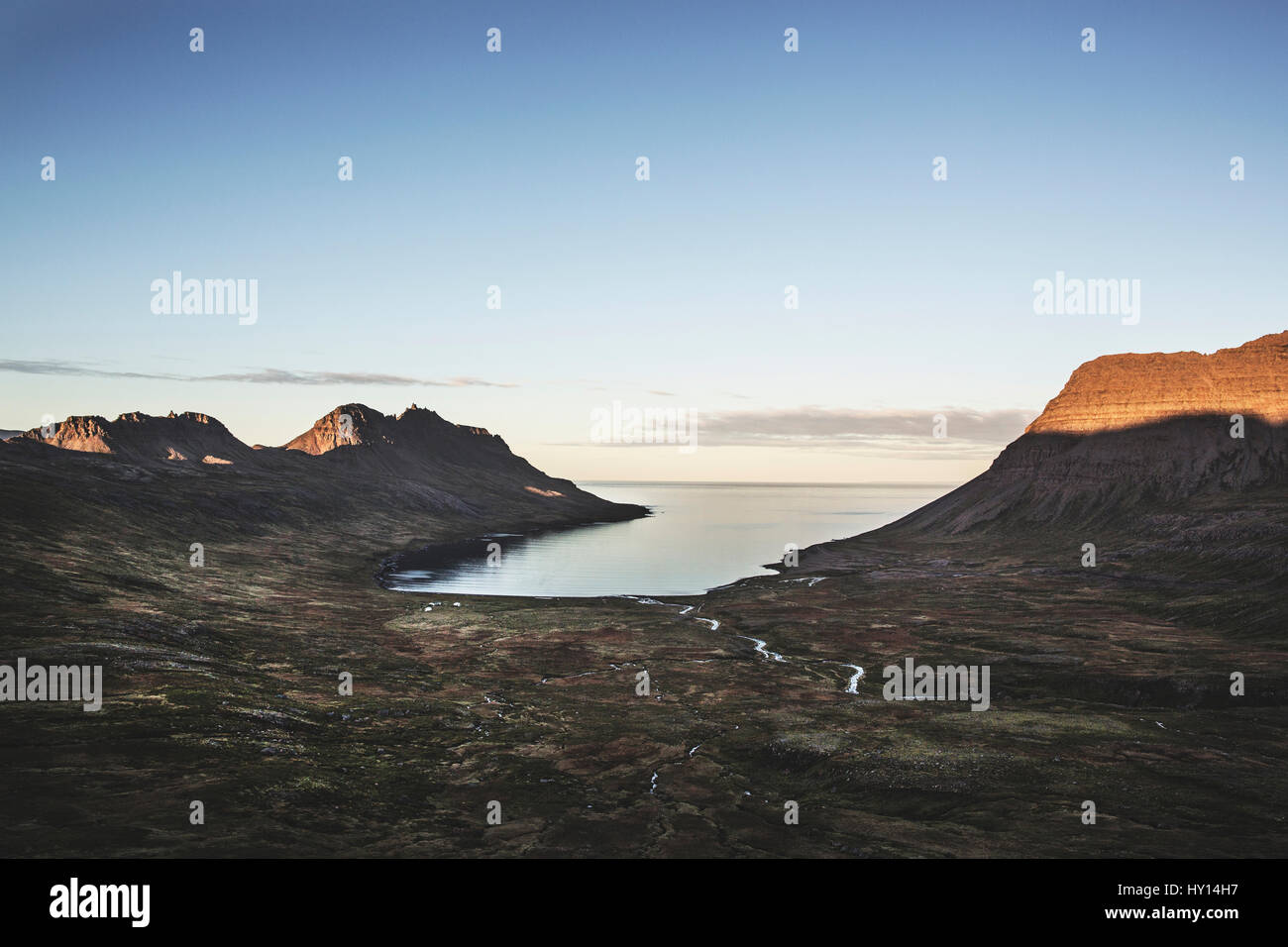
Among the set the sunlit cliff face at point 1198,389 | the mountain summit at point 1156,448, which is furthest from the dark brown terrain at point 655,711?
the sunlit cliff face at point 1198,389

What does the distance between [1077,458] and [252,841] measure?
644ft

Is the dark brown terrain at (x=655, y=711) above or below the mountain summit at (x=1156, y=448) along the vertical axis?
below

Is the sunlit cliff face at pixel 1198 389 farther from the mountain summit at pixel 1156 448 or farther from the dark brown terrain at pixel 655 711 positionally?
the dark brown terrain at pixel 655 711

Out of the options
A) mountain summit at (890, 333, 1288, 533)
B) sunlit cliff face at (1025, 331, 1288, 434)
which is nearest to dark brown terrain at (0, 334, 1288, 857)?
mountain summit at (890, 333, 1288, 533)

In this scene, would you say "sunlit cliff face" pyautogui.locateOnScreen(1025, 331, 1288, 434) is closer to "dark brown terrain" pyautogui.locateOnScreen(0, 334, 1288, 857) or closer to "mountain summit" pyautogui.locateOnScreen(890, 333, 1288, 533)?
"mountain summit" pyautogui.locateOnScreen(890, 333, 1288, 533)

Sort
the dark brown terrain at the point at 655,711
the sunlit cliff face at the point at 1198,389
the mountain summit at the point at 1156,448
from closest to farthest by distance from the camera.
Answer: the dark brown terrain at the point at 655,711, the mountain summit at the point at 1156,448, the sunlit cliff face at the point at 1198,389

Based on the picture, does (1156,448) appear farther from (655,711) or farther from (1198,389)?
(655,711)

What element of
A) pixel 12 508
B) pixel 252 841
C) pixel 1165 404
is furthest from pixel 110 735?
pixel 1165 404

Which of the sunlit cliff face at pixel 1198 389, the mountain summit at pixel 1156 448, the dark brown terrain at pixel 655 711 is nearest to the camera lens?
the dark brown terrain at pixel 655 711

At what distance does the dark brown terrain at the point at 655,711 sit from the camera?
35.4 m

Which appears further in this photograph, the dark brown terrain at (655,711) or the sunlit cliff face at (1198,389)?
the sunlit cliff face at (1198,389)

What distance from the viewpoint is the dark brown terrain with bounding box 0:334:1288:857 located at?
35.4 m

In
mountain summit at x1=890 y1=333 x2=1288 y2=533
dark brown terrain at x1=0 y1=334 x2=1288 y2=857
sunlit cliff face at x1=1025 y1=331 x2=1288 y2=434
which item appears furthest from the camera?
sunlit cliff face at x1=1025 y1=331 x2=1288 y2=434
